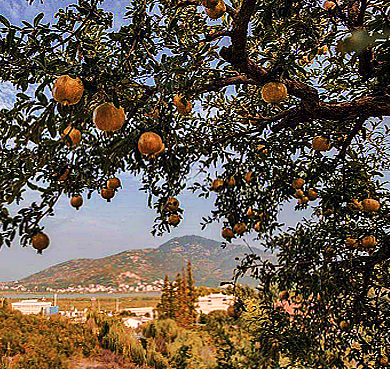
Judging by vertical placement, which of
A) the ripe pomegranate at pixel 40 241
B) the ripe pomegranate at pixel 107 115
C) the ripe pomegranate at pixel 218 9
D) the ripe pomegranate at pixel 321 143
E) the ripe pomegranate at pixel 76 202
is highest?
the ripe pomegranate at pixel 218 9

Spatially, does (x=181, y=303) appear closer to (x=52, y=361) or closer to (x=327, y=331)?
(x=52, y=361)

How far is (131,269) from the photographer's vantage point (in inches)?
1812

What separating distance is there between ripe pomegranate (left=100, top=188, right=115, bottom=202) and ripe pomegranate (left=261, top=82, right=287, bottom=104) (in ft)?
3.89

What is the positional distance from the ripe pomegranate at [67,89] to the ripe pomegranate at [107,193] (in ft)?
4.13

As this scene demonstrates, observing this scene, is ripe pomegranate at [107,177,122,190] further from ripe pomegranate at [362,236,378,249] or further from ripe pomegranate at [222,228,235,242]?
ripe pomegranate at [362,236,378,249]

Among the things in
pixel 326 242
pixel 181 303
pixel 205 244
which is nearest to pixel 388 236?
pixel 326 242

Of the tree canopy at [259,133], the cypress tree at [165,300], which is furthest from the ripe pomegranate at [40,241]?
Answer: the cypress tree at [165,300]

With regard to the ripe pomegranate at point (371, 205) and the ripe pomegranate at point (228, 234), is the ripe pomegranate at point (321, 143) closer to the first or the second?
the ripe pomegranate at point (371, 205)

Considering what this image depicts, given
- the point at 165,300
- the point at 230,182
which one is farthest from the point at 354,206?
the point at 165,300

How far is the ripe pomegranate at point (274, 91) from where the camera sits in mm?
1521

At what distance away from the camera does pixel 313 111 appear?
1.80 metres

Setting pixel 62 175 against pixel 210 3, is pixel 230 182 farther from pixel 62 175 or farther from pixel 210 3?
pixel 210 3

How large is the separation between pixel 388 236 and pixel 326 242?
21.1 inches

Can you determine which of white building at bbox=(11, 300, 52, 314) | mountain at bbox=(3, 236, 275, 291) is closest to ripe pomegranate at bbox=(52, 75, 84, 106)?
white building at bbox=(11, 300, 52, 314)
